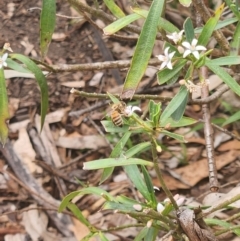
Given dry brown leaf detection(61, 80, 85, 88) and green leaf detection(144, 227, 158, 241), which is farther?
dry brown leaf detection(61, 80, 85, 88)

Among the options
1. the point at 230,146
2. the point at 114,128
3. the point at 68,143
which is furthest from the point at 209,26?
the point at 68,143

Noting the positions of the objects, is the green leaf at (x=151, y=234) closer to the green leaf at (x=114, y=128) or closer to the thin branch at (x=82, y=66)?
the green leaf at (x=114, y=128)

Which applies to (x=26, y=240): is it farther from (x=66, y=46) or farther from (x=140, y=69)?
(x=140, y=69)

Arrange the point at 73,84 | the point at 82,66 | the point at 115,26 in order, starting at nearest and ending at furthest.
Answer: the point at 115,26 < the point at 82,66 < the point at 73,84

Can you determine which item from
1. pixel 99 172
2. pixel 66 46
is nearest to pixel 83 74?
pixel 66 46

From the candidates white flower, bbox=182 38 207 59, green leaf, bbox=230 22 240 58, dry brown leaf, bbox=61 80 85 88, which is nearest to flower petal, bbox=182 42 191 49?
white flower, bbox=182 38 207 59

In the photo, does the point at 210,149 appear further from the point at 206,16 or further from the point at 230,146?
the point at 230,146

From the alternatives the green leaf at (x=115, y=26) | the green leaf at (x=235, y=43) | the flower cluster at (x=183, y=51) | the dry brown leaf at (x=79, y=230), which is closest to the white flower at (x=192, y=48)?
the flower cluster at (x=183, y=51)

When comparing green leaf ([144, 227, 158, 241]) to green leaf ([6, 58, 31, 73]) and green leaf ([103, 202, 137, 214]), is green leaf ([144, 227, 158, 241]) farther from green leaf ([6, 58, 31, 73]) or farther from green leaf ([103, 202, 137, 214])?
green leaf ([6, 58, 31, 73])
